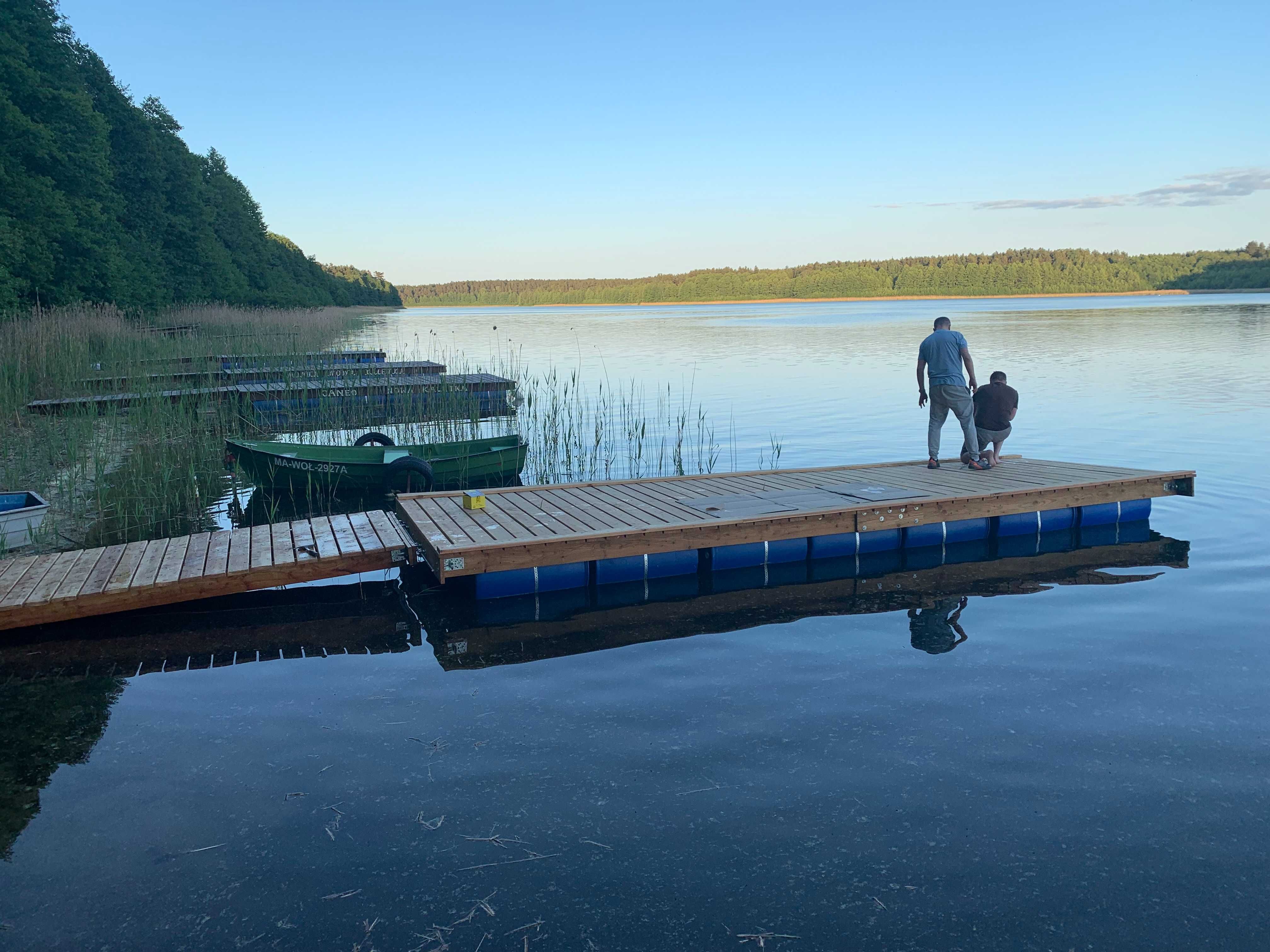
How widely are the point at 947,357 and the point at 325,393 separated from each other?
11288 mm

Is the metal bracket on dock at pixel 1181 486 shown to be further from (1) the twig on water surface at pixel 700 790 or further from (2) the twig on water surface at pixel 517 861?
(2) the twig on water surface at pixel 517 861

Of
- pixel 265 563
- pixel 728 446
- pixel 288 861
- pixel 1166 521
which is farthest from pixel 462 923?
pixel 728 446

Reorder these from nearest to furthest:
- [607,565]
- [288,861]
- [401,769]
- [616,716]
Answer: [288,861] → [401,769] → [616,716] → [607,565]

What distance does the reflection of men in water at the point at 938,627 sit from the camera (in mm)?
6648

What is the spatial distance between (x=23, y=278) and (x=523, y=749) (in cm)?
2517

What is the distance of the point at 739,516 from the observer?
8227 millimetres

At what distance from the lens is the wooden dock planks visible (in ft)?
24.7

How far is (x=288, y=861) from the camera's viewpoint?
3941 mm

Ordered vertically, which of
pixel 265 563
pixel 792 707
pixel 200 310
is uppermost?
pixel 200 310

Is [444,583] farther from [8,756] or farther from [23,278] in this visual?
[23,278]

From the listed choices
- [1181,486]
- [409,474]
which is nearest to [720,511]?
[409,474]

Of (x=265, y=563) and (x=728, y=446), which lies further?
(x=728, y=446)

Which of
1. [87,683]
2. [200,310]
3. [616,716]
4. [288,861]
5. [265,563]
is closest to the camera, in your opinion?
[288,861]

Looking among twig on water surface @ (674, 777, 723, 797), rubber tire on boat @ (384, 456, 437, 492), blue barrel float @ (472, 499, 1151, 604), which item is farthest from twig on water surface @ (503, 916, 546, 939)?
rubber tire on boat @ (384, 456, 437, 492)
